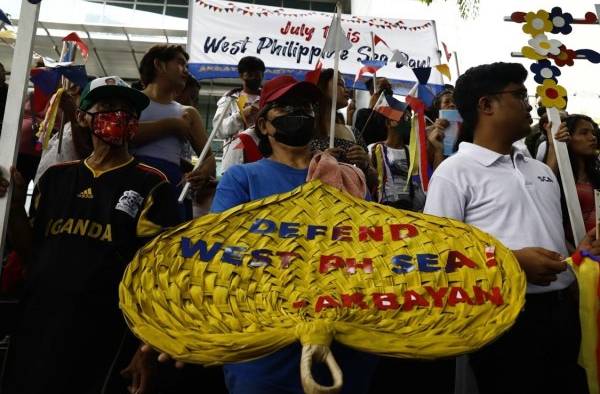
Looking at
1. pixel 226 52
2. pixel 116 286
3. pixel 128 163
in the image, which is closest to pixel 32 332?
pixel 116 286

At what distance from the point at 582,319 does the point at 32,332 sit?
1.93 metres

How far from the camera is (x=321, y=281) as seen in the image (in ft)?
7.00

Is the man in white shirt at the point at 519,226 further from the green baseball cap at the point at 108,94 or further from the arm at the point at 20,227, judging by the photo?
the arm at the point at 20,227

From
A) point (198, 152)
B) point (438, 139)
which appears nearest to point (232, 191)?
point (198, 152)

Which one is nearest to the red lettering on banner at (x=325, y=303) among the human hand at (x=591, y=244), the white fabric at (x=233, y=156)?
the human hand at (x=591, y=244)

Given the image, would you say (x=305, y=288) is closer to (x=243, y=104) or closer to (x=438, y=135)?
(x=438, y=135)

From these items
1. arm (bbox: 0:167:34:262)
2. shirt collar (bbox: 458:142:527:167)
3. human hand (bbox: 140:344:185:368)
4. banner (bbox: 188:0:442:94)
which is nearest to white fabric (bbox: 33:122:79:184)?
arm (bbox: 0:167:34:262)

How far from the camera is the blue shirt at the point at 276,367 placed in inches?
82.8

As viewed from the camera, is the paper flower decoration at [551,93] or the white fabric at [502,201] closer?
the white fabric at [502,201]

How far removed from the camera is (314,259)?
2.18m

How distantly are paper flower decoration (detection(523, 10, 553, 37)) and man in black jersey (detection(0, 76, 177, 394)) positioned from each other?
1.68 m

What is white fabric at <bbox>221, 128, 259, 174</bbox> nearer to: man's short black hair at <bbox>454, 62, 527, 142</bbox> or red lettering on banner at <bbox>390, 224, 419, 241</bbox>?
man's short black hair at <bbox>454, 62, 527, 142</bbox>

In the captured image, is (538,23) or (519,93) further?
(538,23)

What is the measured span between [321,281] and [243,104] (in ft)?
9.77
